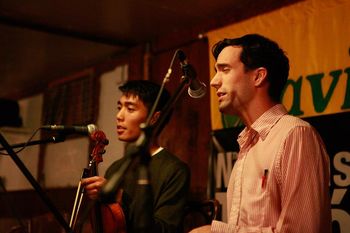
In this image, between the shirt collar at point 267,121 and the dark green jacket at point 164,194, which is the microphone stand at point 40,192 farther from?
the shirt collar at point 267,121

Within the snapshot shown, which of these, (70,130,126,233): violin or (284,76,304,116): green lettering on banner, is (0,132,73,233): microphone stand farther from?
(284,76,304,116): green lettering on banner

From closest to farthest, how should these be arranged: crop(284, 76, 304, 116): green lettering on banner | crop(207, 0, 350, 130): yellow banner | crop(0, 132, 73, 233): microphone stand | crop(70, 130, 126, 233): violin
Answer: crop(0, 132, 73, 233): microphone stand
crop(70, 130, 126, 233): violin
crop(207, 0, 350, 130): yellow banner
crop(284, 76, 304, 116): green lettering on banner

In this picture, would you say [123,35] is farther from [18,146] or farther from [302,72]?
[18,146]

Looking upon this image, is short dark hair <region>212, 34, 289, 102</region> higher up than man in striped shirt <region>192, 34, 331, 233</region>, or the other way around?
short dark hair <region>212, 34, 289, 102</region>

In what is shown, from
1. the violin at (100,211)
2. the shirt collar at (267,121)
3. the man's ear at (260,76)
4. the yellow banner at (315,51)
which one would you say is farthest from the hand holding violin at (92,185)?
the yellow banner at (315,51)

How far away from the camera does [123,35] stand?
493cm

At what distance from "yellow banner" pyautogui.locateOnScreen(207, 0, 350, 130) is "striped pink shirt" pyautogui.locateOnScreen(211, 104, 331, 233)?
1.19 metres

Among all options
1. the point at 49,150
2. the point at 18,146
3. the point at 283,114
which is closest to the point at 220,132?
the point at 283,114

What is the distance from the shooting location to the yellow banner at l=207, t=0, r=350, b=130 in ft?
10.2

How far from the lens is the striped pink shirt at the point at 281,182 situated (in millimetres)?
1774

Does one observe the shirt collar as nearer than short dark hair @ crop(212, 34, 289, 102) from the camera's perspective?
Yes

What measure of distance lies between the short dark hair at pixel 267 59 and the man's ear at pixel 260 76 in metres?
0.02

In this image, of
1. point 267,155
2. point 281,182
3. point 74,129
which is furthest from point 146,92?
point 281,182

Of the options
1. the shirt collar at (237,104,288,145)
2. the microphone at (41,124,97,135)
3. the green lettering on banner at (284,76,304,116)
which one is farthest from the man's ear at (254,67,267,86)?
the green lettering on banner at (284,76,304,116)
